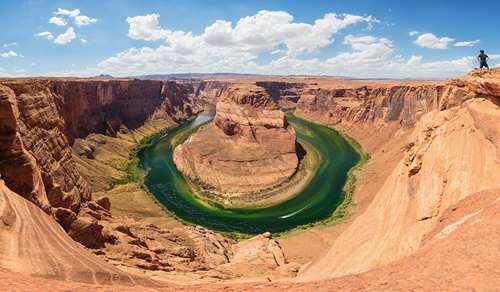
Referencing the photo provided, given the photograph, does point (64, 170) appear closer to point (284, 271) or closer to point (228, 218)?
point (284, 271)

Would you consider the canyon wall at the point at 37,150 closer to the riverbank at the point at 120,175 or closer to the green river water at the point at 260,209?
the riverbank at the point at 120,175

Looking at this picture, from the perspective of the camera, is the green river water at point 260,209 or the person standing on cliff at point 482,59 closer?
the person standing on cliff at point 482,59

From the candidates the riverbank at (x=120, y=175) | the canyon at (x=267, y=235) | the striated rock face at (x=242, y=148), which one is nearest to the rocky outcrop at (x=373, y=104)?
the striated rock face at (x=242, y=148)

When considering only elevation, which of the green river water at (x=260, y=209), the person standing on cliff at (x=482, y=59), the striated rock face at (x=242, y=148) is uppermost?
the person standing on cliff at (x=482, y=59)

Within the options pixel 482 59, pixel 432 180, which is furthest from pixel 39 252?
pixel 482 59

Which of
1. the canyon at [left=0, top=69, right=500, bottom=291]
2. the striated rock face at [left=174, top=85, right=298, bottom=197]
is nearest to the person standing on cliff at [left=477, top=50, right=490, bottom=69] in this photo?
the canyon at [left=0, top=69, right=500, bottom=291]

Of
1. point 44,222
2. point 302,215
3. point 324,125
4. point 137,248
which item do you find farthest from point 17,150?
point 324,125
